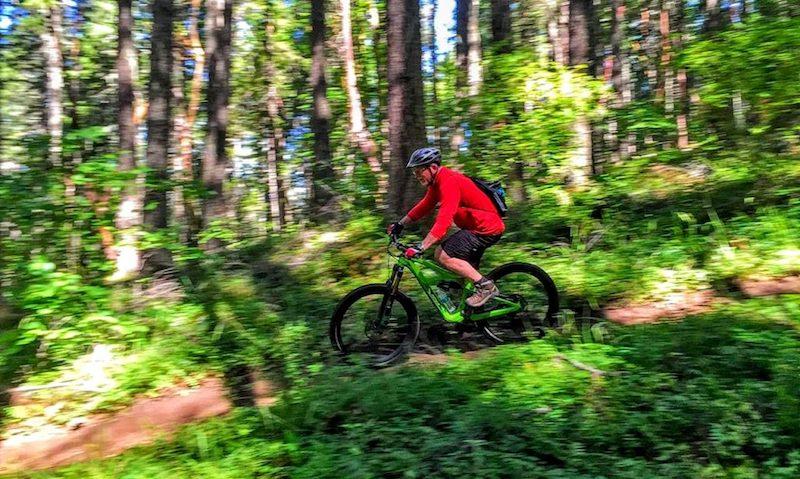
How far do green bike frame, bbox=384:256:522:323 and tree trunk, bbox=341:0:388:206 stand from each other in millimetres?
3807

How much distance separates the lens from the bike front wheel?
6.17m

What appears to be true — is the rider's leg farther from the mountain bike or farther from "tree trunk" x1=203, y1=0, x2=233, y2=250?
"tree trunk" x1=203, y1=0, x2=233, y2=250

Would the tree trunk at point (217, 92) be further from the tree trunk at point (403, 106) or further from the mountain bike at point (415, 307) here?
the mountain bike at point (415, 307)

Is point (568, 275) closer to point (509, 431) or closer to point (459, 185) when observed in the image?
point (459, 185)

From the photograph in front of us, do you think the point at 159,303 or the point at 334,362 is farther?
the point at 159,303

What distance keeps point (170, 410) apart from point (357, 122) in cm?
962

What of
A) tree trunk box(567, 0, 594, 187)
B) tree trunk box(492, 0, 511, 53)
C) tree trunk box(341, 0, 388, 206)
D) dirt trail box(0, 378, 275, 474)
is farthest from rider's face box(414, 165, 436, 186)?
tree trunk box(492, 0, 511, 53)

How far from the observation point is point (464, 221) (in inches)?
248

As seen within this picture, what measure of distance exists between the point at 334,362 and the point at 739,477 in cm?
374

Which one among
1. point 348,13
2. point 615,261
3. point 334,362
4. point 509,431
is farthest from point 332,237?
point 348,13

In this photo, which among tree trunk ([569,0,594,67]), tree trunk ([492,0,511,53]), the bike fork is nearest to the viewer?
the bike fork

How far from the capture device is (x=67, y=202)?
21.3ft

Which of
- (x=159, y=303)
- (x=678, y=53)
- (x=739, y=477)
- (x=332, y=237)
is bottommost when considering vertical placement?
(x=739, y=477)

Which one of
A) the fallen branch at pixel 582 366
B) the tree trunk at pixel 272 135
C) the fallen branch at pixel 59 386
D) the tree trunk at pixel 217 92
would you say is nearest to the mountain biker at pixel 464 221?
the fallen branch at pixel 582 366
